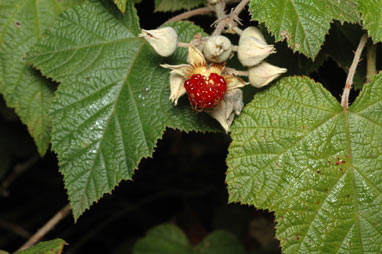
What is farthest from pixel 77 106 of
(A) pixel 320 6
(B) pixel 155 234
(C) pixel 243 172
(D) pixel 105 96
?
(B) pixel 155 234

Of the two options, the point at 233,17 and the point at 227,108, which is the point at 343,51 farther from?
the point at 227,108

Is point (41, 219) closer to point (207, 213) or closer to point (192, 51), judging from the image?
point (207, 213)

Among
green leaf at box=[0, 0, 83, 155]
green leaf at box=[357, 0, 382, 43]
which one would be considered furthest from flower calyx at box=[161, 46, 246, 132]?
green leaf at box=[0, 0, 83, 155]

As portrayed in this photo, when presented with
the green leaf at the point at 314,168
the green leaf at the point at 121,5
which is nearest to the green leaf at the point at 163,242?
the green leaf at the point at 314,168

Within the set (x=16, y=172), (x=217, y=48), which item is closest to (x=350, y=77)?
(x=217, y=48)

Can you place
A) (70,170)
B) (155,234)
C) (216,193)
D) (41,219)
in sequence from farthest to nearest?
1. (216,193)
2. (41,219)
3. (155,234)
4. (70,170)

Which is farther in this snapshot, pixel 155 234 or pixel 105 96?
pixel 155 234
